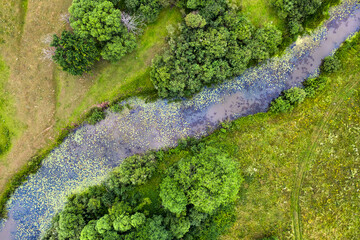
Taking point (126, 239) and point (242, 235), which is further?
point (242, 235)

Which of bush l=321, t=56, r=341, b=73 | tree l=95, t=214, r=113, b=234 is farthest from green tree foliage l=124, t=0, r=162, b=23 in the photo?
tree l=95, t=214, r=113, b=234

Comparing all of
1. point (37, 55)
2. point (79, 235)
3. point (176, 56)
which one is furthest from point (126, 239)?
point (37, 55)

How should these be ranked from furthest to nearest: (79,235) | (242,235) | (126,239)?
(242,235), (79,235), (126,239)

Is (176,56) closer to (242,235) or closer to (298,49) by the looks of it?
(298,49)

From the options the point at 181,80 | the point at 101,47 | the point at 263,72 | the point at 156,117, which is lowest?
the point at 263,72

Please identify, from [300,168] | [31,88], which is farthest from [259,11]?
[31,88]

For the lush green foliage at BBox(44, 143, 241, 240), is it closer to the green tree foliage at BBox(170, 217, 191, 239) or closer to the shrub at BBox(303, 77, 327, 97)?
the green tree foliage at BBox(170, 217, 191, 239)
